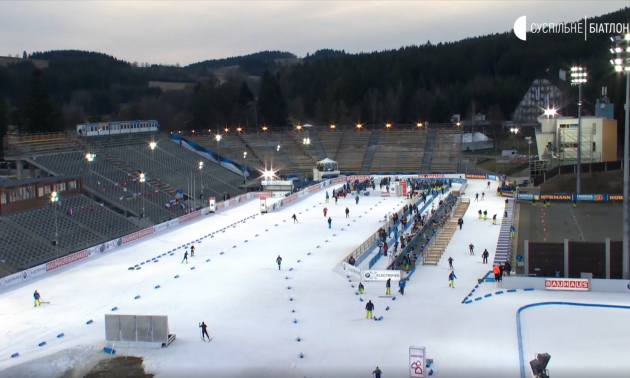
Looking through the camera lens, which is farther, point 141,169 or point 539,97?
point 539,97

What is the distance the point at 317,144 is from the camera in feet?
263

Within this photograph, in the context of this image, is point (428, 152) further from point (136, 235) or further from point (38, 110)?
point (136, 235)

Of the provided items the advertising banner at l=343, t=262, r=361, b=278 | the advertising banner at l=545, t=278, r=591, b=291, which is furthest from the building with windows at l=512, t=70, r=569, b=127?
the advertising banner at l=545, t=278, r=591, b=291

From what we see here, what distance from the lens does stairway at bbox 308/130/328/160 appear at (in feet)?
255

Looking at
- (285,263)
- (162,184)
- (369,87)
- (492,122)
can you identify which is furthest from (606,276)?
(369,87)

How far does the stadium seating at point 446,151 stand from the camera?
72250 mm

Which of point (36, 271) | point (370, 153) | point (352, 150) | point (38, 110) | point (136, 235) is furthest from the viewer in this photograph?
point (352, 150)

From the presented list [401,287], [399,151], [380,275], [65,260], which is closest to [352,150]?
[399,151]

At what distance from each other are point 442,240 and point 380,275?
877 centimetres

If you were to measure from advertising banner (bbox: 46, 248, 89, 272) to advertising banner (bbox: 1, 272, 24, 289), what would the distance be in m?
1.79

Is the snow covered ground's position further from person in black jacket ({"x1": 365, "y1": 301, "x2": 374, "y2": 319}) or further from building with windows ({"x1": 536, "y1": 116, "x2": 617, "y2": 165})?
building with windows ({"x1": 536, "y1": 116, "x2": 617, "y2": 165})

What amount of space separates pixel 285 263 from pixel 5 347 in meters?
13.6

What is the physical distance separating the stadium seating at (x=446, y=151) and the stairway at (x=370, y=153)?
24.1 feet

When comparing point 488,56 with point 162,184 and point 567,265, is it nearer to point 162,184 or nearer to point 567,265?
point 162,184
